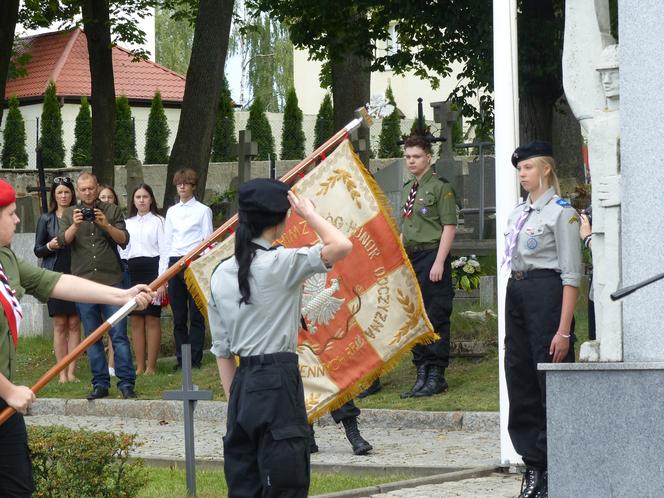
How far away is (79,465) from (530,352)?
8.59ft

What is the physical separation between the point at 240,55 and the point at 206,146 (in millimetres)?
42420

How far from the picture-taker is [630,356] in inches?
265

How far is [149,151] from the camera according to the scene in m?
46.3

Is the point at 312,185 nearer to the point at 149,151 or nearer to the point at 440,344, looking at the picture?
the point at 440,344

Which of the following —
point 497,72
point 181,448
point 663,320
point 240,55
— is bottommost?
point 181,448

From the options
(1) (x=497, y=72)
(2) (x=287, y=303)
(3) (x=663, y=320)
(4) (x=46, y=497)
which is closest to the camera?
(2) (x=287, y=303)

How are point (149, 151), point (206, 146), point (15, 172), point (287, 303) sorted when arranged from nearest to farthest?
point (287, 303), point (206, 146), point (15, 172), point (149, 151)

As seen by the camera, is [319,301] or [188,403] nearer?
[188,403]

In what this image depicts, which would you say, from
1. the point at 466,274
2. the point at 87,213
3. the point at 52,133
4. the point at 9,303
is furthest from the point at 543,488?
the point at 52,133

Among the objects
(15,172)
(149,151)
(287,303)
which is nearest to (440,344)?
(287,303)

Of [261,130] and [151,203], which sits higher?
[261,130]

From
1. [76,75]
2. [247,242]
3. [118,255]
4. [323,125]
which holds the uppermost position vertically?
[76,75]

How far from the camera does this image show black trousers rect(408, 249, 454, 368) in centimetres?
1198

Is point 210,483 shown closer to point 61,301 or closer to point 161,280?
point 161,280
